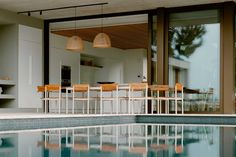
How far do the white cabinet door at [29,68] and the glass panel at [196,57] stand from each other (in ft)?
13.0

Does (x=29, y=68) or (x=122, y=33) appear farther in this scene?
(x=122, y=33)

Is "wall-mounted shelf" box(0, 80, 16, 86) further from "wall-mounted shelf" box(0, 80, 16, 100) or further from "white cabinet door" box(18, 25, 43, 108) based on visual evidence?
"white cabinet door" box(18, 25, 43, 108)

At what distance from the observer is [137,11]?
455 inches

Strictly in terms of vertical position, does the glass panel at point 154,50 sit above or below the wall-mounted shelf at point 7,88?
above

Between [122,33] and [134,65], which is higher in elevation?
[122,33]

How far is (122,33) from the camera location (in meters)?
14.0

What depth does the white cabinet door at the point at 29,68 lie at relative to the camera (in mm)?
11945

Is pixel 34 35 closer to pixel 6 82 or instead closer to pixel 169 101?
pixel 6 82

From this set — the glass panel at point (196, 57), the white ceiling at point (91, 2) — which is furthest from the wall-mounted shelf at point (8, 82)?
the glass panel at point (196, 57)

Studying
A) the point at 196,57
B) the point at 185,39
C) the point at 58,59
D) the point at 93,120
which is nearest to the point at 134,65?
the point at 58,59

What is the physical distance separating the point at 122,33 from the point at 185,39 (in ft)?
11.1

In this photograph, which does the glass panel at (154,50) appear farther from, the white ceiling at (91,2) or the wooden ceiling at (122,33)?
the wooden ceiling at (122,33)

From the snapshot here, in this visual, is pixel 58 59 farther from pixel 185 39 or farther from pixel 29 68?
pixel 185 39

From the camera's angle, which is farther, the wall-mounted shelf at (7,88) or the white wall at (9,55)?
the white wall at (9,55)
